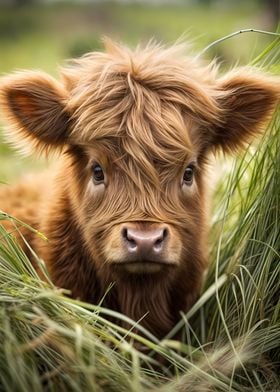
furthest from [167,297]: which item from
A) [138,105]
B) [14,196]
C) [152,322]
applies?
[14,196]

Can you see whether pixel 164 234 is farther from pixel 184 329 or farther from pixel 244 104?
Result: pixel 244 104

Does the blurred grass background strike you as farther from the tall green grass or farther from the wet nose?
the wet nose

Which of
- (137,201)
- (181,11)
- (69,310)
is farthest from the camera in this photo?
(181,11)

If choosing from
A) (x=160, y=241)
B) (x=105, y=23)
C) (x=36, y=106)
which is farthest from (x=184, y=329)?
(x=105, y=23)

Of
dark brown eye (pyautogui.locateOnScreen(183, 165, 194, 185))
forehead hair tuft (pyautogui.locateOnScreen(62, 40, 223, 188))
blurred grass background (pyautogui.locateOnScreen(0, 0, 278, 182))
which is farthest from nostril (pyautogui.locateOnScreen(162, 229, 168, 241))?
blurred grass background (pyautogui.locateOnScreen(0, 0, 278, 182))

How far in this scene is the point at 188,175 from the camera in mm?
4762

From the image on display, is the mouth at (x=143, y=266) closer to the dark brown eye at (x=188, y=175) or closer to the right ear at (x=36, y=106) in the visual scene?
the dark brown eye at (x=188, y=175)

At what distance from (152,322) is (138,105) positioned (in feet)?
4.66

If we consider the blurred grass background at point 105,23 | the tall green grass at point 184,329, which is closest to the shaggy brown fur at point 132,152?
the tall green grass at point 184,329

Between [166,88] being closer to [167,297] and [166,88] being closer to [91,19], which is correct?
[167,297]

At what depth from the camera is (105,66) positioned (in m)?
4.82

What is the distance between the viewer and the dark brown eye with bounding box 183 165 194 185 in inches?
186

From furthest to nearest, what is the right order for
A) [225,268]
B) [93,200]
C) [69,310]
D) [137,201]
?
[225,268], [93,200], [137,201], [69,310]

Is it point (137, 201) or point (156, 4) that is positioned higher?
point (156, 4)
